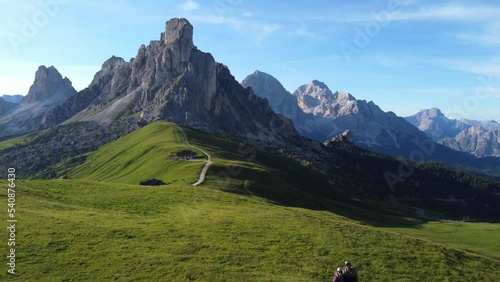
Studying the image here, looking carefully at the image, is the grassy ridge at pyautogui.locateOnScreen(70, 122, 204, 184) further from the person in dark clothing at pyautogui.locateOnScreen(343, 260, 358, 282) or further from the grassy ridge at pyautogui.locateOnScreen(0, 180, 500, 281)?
the person in dark clothing at pyautogui.locateOnScreen(343, 260, 358, 282)

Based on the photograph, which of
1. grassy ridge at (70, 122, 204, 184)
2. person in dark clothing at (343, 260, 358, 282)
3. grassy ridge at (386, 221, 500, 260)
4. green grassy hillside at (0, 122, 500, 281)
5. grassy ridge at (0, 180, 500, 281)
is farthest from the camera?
grassy ridge at (70, 122, 204, 184)

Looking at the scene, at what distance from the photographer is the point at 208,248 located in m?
40.0

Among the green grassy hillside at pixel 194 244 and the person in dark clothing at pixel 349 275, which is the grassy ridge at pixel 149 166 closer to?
the green grassy hillside at pixel 194 244

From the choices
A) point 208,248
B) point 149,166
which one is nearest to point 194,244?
point 208,248

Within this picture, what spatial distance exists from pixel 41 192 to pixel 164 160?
2915 inches

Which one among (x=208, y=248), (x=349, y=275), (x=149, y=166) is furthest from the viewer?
(x=149, y=166)

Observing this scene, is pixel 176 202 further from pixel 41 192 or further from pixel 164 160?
pixel 164 160

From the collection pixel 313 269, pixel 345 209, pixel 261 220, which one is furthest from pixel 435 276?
pixel 345 209

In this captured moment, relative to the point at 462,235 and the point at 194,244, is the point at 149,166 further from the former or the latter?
the point at 194,244

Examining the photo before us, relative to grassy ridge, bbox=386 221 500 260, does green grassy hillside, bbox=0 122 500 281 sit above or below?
above

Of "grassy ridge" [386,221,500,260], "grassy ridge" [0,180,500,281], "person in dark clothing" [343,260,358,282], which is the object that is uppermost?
"person in dark clothing" [343,260,358,282]

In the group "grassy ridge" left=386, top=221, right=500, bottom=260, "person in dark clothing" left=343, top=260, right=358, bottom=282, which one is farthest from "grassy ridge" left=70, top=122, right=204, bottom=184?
"person in dark clothing" left=343, top=260, right=358, bottom=282

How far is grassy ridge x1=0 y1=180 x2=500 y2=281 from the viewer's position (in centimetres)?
3472

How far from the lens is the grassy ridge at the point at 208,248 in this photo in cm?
3472
